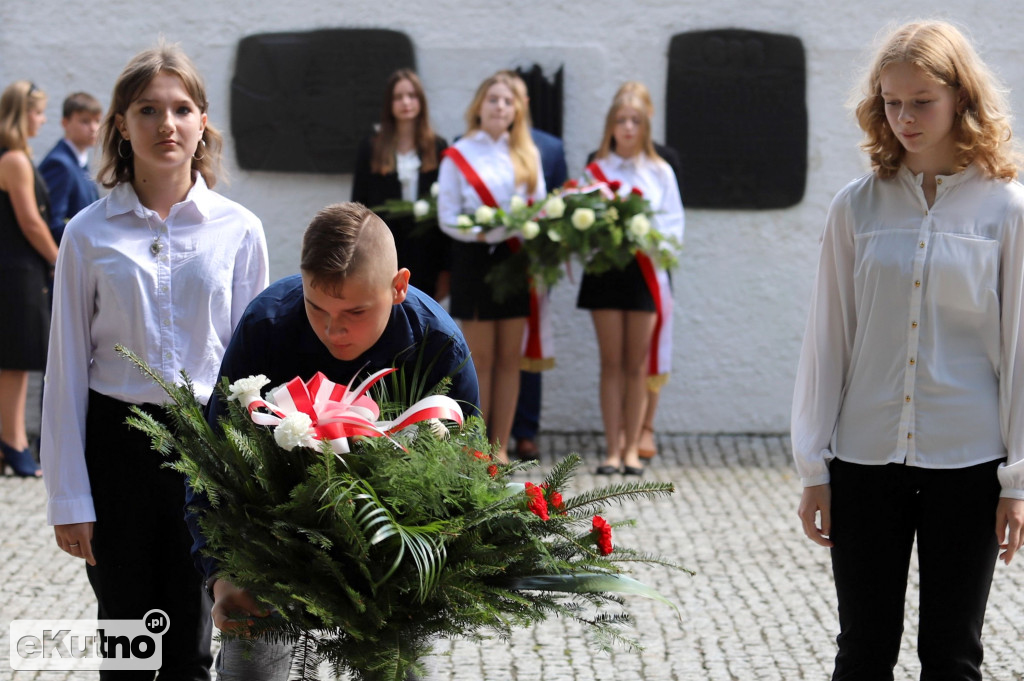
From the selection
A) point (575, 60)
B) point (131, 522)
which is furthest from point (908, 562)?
point (575, 60)

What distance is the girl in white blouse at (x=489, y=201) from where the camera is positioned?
7191 mm

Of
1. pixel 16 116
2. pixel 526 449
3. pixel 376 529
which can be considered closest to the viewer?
pixel 376 529

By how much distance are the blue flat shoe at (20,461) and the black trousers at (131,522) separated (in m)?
4.49

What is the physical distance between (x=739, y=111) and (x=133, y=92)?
18.7ft

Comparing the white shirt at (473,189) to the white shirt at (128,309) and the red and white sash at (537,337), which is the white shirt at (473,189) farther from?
the white shirt at (128,309)

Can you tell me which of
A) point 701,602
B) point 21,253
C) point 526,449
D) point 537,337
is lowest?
point 526,449

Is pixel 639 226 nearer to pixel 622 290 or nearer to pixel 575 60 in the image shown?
pixel 622 290

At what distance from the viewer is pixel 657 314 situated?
7.50 meters

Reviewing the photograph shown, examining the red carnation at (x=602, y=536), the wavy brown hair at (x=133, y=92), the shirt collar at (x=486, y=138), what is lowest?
the red carnation at (x=602, y=536)

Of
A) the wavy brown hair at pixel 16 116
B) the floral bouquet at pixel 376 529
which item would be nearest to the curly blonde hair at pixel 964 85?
the floral bouquet at pixel 376 529

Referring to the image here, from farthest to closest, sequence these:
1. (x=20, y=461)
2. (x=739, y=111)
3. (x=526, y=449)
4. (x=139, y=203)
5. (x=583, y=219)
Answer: (x=739, y=111), (x=526, y=449), (x=20, y=461), (x=583, y=219), (x=139, y=203)

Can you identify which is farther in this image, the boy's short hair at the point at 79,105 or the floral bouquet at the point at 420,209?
the boy's short hair at the point at 79,105

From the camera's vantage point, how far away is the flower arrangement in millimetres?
6938

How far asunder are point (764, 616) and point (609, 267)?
2.69m
